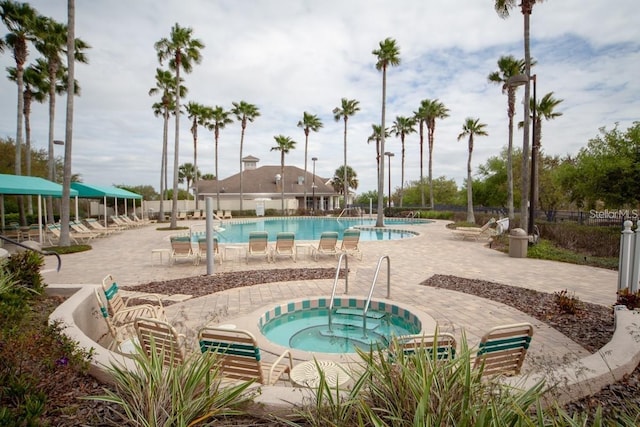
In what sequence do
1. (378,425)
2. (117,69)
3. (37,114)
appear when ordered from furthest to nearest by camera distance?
(37,114) → (117,69) → (378,425)

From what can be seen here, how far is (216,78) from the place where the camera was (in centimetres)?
1991

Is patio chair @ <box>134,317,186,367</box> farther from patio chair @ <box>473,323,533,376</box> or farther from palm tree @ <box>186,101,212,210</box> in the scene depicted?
palm tree @ <box>186,101,212,210</box>

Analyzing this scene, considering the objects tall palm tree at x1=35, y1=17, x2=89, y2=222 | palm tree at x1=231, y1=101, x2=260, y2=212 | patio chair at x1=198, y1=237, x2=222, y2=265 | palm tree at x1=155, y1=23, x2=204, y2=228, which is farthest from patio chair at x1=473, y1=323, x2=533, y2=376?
palm tree at x1=231, y1=101, x2=260, y2=212

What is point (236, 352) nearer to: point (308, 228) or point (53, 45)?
point (53, 45)

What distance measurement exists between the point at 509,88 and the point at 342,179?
1352 inches

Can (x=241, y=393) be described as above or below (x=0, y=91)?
below

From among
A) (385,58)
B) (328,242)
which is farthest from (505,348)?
(385,58)

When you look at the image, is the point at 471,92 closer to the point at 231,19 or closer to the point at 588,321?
the point at 231,19

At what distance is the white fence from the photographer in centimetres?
538

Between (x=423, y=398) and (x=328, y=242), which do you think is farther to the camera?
(x=328, y=242)

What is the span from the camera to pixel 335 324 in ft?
19.7

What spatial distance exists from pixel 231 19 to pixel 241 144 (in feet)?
89.3

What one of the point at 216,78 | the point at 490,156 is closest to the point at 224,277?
the point at 216,78

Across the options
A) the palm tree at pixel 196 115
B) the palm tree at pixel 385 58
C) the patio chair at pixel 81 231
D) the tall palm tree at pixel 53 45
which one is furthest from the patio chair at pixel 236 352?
the palm tree at pixel 196 115
